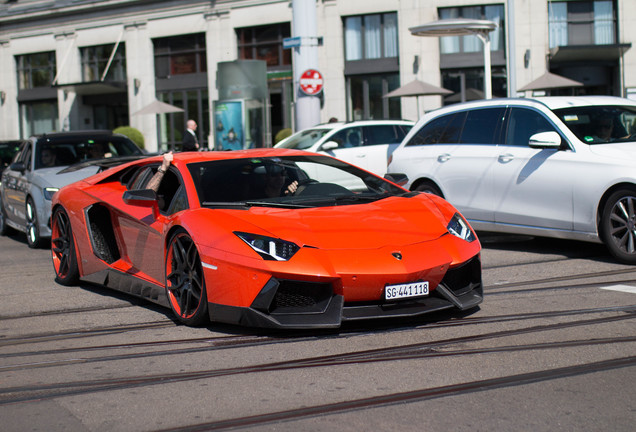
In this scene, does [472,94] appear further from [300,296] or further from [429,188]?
[300,296]

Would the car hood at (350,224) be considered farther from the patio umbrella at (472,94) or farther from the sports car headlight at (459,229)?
the patio umbrella at (472,94)

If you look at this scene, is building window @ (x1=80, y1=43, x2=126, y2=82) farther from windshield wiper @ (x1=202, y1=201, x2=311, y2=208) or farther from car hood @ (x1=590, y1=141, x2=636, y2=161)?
windshield wiper @ (x1=202, y1=201, x2=311, y2=208)

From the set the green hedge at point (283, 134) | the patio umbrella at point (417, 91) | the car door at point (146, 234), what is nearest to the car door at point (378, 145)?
the patio umbrella at point (417, 91)

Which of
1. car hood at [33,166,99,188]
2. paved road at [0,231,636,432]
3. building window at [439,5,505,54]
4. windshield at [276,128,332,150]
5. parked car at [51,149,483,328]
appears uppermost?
building window at [439,5,505,54]

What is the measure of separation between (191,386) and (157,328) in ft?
5.74

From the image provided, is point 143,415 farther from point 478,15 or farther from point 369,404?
point 478,15

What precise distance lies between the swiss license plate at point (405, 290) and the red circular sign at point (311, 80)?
14.8 meters

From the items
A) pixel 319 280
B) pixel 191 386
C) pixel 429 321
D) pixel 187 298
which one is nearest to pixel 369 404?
pixel 191 386

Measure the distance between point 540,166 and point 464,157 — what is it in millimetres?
1224

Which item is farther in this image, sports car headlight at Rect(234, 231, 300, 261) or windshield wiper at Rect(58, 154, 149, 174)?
windshield wiper at Rect(58, 154, 149, 174)

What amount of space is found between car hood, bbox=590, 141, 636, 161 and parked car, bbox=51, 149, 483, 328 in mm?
2795

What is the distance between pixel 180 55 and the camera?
38.8m

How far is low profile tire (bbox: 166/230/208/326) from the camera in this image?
247 inches

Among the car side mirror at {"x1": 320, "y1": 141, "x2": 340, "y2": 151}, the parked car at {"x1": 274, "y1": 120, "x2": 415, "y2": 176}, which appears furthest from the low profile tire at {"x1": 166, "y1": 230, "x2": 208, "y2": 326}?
the parked car at {"x1": 274, "y1": 120, "x2": 415, "y2": 176}
